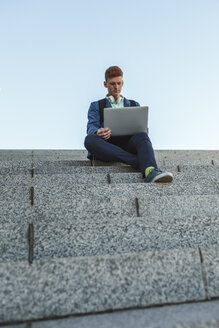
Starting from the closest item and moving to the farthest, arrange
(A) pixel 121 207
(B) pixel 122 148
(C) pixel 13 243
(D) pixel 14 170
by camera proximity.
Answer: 1. (C) pixel 13 243
2. (A) pixel 121 207
3. (D) pixel 14 170
4. (B) pixel 122 148

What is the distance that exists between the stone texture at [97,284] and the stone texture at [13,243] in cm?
22

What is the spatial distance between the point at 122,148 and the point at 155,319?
2.79m

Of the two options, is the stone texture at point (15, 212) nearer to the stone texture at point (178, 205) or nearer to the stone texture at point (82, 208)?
the stone texture at point (82, 208)

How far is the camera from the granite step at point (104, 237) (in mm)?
1949

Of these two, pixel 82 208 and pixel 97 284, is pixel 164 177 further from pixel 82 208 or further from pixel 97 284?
pixel 97 284

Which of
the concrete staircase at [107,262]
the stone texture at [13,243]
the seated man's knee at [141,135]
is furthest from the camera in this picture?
the seated man's knee at [141,135]

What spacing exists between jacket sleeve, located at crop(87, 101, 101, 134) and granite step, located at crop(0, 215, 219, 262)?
6.88 feet

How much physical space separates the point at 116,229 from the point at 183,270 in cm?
41

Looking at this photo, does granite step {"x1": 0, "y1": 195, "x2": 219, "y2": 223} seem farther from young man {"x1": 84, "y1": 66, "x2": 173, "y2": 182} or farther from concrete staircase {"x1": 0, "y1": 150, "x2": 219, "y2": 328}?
young man {"x1": 84, "y1": 66, "x2": 173, "y2": 182}

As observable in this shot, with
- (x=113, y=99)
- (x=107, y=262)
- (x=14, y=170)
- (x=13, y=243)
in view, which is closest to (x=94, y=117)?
(x=113, y=99)

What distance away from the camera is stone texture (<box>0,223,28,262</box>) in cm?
190

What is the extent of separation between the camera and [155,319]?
1.43m

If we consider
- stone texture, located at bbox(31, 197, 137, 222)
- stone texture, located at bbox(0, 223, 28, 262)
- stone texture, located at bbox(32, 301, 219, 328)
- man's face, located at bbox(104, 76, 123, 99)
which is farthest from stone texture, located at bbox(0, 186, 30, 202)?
man's face, located at bbox(104, 76, 123, 99)

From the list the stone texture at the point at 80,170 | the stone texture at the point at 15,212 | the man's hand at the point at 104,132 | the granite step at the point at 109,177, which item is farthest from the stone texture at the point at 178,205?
the man's hand at the point at 104,132
